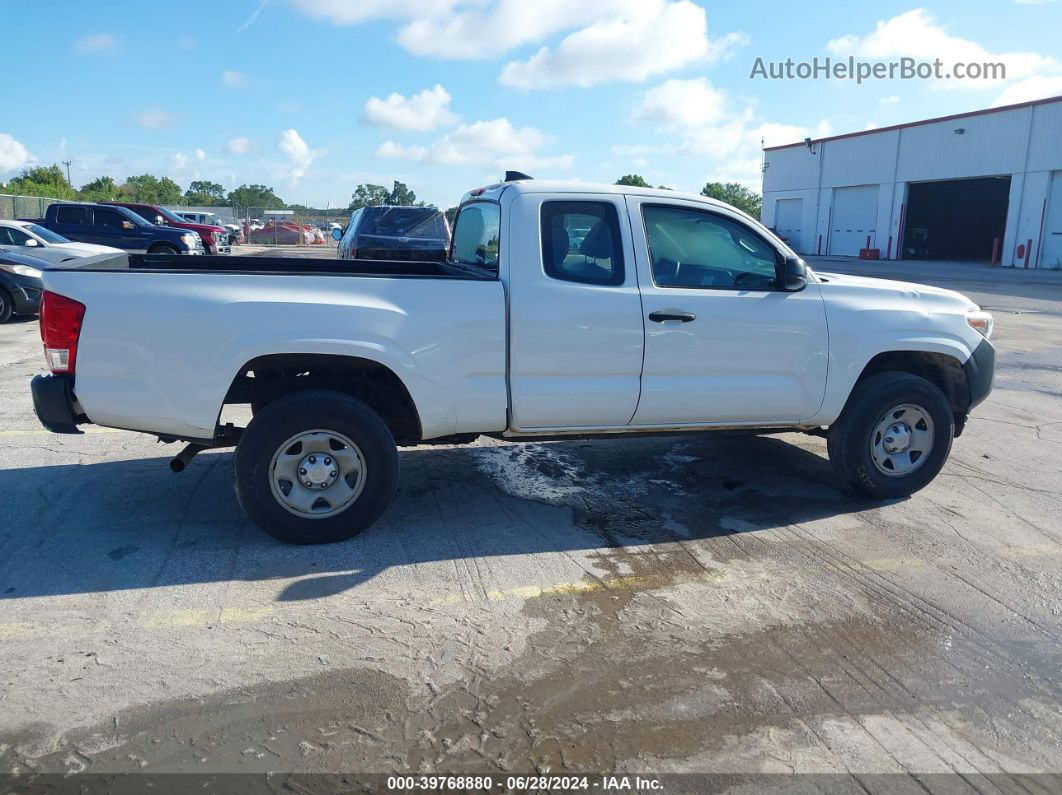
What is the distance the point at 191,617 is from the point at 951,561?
4.07m

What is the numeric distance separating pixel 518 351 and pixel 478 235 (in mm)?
1238

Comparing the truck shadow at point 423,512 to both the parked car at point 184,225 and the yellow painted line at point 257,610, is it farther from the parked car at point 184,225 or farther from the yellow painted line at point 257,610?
the parked car at point 184,225

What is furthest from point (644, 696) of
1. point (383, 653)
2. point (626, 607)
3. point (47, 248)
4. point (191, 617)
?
point (47, 248)

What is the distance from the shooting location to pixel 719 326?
A: 5.13 metres

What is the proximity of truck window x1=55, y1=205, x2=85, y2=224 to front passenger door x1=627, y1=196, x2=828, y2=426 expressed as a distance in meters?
21.4

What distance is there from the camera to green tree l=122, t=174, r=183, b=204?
2632 inches

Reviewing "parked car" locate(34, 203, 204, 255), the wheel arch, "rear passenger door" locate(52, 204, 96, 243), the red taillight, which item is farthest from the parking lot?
"rear passenger door" locate(52, 204, 96, 243)

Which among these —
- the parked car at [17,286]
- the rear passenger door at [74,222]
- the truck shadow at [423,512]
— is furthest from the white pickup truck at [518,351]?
the rear passenger door at [74,222]

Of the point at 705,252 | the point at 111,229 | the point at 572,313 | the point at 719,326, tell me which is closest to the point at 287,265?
the point at 572,313

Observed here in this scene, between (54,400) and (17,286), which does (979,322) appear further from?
(17,286)

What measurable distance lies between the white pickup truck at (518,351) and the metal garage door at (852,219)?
4165 centimetres

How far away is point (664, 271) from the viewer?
5160 millimetres

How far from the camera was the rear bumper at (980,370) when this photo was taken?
5711 millimetres

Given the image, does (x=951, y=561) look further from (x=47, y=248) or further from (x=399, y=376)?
(x=47, y=248)
